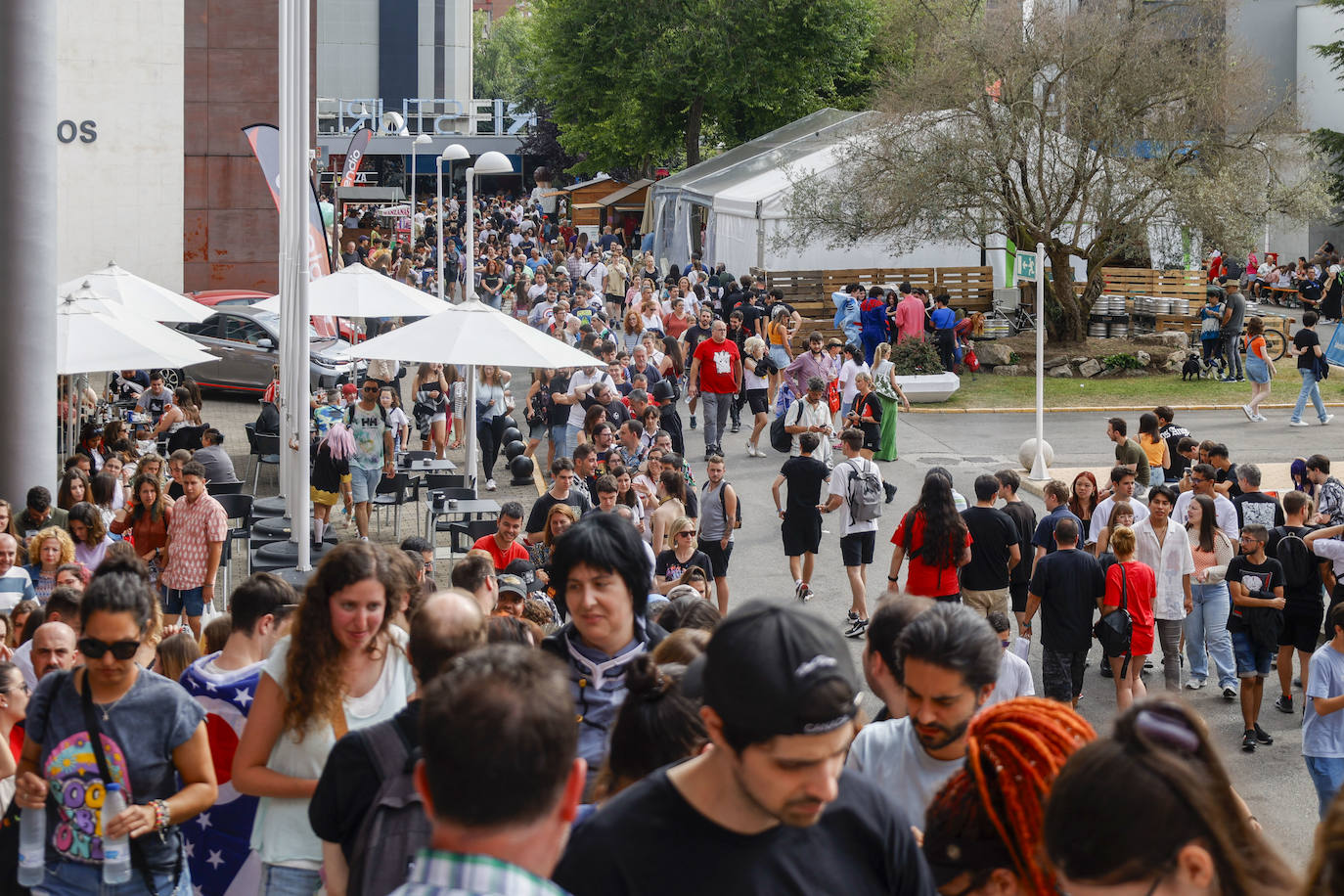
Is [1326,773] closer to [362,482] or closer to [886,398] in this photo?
[362,482]

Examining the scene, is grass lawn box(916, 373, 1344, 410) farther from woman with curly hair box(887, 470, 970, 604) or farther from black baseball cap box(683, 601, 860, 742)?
black baseball cap box(683, 601, 860, 742)

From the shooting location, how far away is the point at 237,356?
24.0 metres

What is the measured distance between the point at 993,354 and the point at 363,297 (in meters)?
15.8

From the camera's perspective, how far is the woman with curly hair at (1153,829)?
96.3 inches

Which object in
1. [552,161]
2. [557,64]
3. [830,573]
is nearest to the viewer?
[830,573]

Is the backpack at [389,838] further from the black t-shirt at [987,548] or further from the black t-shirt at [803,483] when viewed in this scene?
the black t-shirt at [803,483]

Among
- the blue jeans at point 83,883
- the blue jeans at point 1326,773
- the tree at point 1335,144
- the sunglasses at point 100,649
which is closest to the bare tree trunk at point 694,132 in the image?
the tree at point 1335,144

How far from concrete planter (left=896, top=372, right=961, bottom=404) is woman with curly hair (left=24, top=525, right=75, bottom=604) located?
55.9 feet

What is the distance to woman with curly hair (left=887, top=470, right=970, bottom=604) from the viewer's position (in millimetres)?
10406

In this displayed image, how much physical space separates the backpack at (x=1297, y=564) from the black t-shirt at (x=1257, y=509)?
1.02 metres

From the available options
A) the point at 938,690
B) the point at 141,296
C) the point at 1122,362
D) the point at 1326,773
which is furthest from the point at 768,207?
the point at 938,690

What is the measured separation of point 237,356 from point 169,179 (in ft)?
22.7

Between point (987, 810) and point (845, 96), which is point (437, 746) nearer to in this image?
point (987, 810)

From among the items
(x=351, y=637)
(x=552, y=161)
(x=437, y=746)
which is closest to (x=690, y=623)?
(x=351, y=637)
